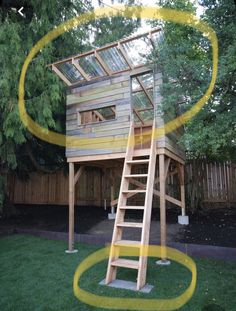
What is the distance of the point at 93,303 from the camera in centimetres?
357

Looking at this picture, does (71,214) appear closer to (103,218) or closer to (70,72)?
(103,218)

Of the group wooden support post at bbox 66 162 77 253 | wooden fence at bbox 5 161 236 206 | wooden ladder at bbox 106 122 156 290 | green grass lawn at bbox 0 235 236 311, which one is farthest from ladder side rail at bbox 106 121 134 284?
wooden fence at bbox 5 161 236 206

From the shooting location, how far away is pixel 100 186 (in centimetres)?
1070

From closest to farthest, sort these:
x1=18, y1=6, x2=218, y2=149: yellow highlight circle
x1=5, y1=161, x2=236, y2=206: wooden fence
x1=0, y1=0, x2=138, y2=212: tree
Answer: x1=18, y1=6, x2=218, y2=149: yellow highlight circle < x1=0, y1=0, x2=138, y2=212: tree < x1=5, y1=161, x2=236, y2=206: wooden fence

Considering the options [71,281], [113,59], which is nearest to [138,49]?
[113,59]

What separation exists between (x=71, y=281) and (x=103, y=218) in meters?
4.12

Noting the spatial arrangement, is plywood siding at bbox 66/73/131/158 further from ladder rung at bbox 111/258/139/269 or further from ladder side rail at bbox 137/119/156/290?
ladder rung at bbox 111/258/139/269

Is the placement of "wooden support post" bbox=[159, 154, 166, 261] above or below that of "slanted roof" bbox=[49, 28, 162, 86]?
below

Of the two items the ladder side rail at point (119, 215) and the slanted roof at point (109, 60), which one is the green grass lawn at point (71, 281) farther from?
the slanted roof at point (109, 60)

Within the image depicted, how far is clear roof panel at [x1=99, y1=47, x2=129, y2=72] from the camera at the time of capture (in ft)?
18.8

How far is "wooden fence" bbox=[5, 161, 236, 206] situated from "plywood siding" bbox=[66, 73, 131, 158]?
3.63 m

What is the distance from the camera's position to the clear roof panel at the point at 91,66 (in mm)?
6039

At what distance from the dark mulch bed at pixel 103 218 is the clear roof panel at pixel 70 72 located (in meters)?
3.83

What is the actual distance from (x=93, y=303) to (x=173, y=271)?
1.60 metres
